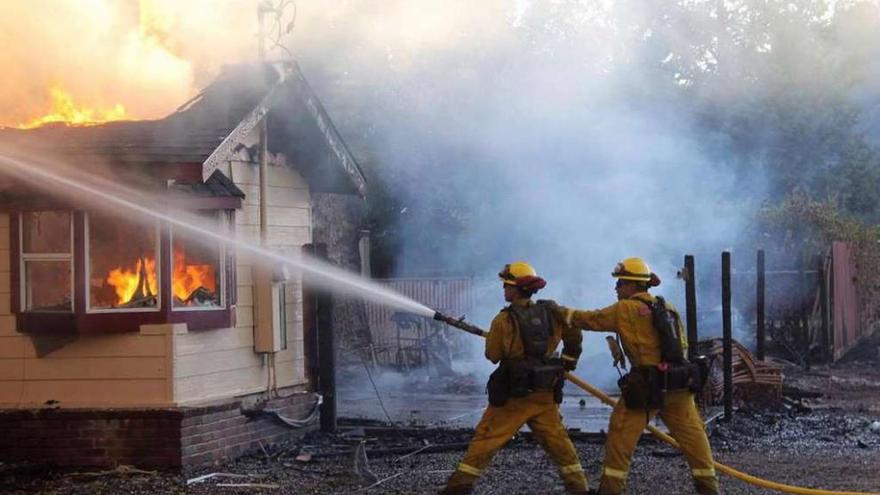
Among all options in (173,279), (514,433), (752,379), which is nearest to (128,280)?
(173,279)

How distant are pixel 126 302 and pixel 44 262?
0.79 m

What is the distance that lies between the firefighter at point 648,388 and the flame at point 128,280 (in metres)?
3.69

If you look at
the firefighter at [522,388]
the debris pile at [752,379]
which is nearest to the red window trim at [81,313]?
the firefighter at [522,388]

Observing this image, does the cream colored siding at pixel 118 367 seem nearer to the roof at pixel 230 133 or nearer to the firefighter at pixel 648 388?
the roof at pixel 230 133

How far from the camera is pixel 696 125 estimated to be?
2394 cm

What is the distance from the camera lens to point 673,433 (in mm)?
8000

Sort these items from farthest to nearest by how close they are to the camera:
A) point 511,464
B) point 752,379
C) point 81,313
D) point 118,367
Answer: point 752,379, point 511,464, point 118,367, point 81,313

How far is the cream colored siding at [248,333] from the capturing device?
946 cm

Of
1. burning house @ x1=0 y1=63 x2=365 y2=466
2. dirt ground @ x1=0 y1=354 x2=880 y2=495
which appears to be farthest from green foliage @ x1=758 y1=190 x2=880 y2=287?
burning house @ x1=0 y1=63 x2=365 y2=466

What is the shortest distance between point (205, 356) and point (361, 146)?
1157cm

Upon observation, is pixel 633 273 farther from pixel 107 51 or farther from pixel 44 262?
pixel 107 51

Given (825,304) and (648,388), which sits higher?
(825,304)

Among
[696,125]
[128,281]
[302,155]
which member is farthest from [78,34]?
[696,125]

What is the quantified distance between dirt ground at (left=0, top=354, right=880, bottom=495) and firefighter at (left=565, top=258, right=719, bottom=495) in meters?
0.60
